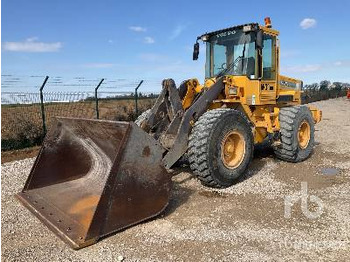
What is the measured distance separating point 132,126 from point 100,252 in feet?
4.63

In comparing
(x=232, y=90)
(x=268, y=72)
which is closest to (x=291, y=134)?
(x=268, y=72)

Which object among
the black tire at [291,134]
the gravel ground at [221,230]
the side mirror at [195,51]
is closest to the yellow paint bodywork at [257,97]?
the black tire at [291,134]

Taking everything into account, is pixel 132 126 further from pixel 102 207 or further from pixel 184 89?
pixel 184 89

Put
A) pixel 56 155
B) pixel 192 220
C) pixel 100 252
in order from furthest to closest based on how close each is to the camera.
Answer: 1. pixel 56 155
2. pixel 192 220
3. pixel 100 252

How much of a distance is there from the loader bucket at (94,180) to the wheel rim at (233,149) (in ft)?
5.73

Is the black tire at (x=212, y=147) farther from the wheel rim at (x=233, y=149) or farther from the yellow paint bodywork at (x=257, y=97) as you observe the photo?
the yellow paint bodywork at (x=257, y=97)

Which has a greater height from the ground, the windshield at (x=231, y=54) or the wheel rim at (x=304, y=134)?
the windshield at (x=231, y=54)

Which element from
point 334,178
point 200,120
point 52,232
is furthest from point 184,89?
point 52,232

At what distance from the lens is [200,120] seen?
569 cm

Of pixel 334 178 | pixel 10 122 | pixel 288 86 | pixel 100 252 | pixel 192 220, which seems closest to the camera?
pixel 100 252

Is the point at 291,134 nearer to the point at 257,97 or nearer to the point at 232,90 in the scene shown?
the point at 257,97

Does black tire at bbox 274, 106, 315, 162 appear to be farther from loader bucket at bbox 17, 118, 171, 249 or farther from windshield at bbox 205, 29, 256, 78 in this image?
loader bucket at bbox 17, 118, 171, 249

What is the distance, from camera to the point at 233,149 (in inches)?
247

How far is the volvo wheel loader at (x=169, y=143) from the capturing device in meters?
4.21
